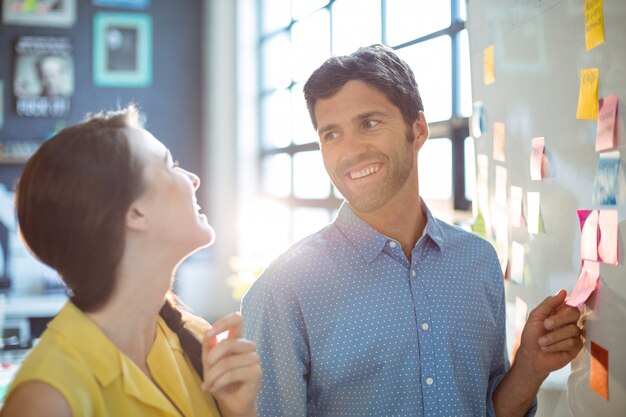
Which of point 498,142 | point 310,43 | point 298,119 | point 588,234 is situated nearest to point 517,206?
point 498,142

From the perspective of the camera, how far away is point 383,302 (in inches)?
57.9

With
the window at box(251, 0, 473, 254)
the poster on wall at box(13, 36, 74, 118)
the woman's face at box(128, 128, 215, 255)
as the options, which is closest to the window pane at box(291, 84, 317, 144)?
the window at box(251, 0, 473, 254)

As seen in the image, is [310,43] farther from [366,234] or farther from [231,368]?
[231,368]

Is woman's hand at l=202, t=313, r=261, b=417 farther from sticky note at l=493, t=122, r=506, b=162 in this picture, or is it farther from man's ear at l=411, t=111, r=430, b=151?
sticky note at l=493, t=122, r=506, b=162

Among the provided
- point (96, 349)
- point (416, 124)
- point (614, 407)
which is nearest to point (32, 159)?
point (96, 349)

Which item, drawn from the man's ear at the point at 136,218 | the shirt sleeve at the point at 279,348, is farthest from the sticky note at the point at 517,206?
the man's ear at the point at 136,218

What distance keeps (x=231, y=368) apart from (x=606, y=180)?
0.77 m

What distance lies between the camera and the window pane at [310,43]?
4.17 m

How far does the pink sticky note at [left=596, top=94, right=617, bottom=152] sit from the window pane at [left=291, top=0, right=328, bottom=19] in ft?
10.2

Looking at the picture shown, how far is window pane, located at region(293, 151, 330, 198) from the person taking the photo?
4.28m

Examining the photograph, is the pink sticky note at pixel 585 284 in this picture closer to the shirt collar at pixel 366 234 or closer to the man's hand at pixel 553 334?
the man's hand at pixel 553 334

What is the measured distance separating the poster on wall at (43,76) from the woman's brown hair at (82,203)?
4737 millimetres

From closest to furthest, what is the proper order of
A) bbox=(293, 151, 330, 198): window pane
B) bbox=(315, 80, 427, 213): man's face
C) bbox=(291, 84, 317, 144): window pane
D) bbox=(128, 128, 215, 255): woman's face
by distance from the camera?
bbox=(128, 128, 215, 255): woman's face, bbox=(315, 80, 427, 213): man's face, bbox=(293, 151, 330, 198): window pane, bbox=(291, 84, 317, 144): window pane

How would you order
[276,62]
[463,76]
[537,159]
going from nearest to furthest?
[537,159]
[463,76]
[276,62]
